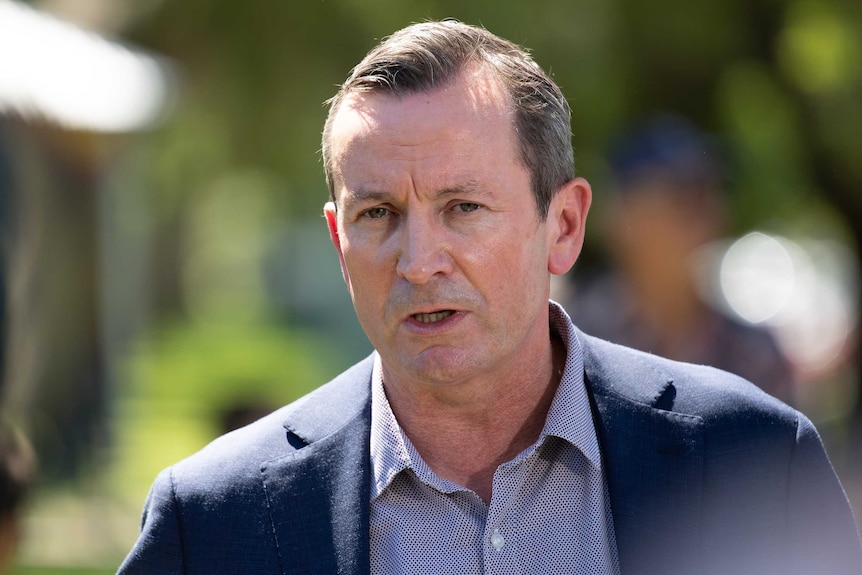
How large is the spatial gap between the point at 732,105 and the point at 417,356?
7.48 meters

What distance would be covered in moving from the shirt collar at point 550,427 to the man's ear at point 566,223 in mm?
196

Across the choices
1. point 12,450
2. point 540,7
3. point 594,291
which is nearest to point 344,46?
point 540,7

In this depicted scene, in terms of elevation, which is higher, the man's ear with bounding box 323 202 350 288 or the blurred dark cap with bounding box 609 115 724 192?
the blurred dark cap with bounding box 609 115 724 192

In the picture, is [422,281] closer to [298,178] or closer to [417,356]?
→ [417,356]

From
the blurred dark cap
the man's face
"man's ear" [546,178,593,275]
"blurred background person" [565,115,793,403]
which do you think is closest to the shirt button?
the man's face

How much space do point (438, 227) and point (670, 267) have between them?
249 cm

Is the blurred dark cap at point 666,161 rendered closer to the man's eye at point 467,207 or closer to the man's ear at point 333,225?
the man's ear at point 333,225

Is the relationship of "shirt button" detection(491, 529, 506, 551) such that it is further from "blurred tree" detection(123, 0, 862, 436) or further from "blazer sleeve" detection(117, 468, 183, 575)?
"blurred tree" detection(123, 0, 862, 436)

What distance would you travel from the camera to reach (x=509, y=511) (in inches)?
106

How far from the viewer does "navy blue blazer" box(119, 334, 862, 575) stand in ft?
8.63

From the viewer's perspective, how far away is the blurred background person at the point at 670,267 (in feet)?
15.6

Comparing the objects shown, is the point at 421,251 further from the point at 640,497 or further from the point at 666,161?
the point at 666,161

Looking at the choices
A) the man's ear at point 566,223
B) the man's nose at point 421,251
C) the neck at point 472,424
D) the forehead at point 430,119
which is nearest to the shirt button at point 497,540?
the neck at point 472,424

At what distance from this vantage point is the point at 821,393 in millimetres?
9453
